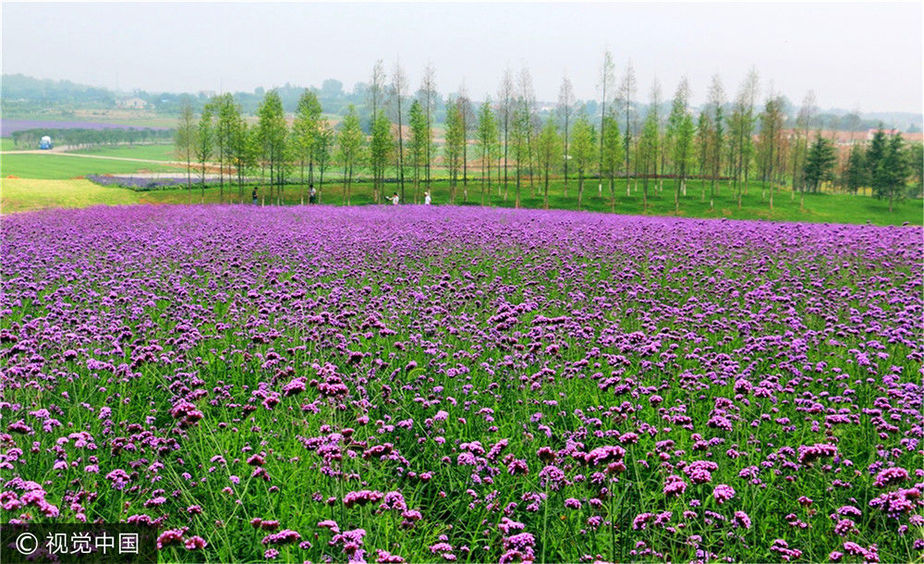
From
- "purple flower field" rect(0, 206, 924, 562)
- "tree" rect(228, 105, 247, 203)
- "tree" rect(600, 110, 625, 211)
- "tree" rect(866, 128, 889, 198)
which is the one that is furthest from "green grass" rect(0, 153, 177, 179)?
"tree" rect(866, 128, 889, 198)

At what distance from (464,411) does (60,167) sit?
12421cm

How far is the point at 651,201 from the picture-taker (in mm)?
72750

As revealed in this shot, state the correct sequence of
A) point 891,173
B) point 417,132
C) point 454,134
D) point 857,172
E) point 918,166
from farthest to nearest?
point 918,166 < point 857,172 < point 891,173 < point 454,134 < point 417,132

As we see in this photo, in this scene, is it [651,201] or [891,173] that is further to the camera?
[891,173]

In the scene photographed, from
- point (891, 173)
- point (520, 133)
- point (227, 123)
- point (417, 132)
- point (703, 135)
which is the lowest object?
point (891, 173)

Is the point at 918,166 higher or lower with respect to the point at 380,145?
higher

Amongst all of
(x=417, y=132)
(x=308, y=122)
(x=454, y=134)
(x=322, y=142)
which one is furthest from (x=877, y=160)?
(x=308, y=122)

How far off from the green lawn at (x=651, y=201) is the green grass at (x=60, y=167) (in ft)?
124

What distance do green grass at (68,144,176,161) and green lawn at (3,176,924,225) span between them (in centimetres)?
8407

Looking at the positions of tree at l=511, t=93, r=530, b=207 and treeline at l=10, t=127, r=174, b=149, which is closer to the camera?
tree at l=511, t=93, r=530, b=207

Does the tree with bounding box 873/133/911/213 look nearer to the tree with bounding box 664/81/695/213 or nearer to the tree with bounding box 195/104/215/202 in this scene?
the tree with bounding box 664/81/695/213
